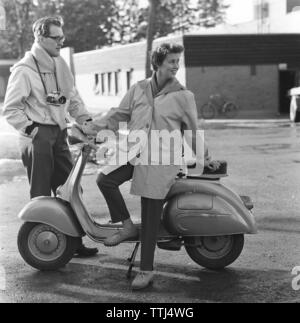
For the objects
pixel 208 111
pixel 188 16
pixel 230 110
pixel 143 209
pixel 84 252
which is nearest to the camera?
pixel 143 209

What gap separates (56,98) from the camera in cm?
524

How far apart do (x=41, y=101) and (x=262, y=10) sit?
4567cm

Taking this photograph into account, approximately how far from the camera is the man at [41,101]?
201 inches

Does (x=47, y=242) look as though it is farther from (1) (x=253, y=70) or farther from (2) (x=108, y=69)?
(2) (x=108, y=69)

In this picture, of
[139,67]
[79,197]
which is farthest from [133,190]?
[139,67]

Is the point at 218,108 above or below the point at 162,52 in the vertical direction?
below

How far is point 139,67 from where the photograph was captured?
35500 mm

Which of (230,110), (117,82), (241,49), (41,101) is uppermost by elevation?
(241,49)

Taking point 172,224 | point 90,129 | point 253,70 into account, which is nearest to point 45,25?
point 90,129

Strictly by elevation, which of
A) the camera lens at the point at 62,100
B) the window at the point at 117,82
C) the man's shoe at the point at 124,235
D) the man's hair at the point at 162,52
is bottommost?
the man's shoe at the point at 124,235

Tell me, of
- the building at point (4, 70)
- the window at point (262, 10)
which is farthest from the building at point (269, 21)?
the building at point (4, 70)

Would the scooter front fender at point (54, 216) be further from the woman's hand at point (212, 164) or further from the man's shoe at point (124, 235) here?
the woman's hand at point (212, 164)

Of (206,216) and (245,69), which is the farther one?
(245,69)

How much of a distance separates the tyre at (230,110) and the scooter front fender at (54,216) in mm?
24473
